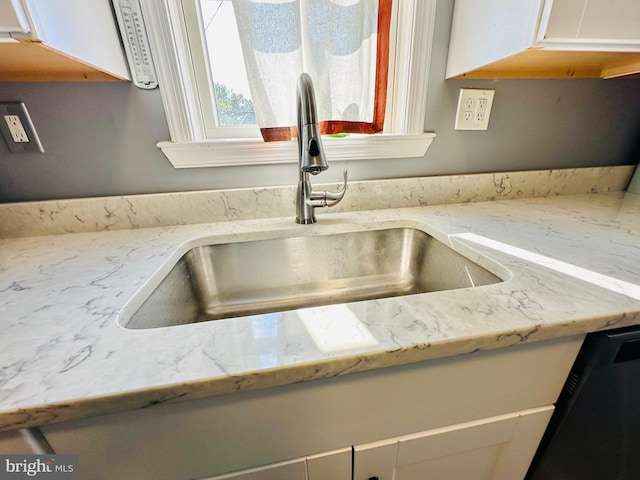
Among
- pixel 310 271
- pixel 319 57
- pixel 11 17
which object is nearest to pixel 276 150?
pixel 319 57

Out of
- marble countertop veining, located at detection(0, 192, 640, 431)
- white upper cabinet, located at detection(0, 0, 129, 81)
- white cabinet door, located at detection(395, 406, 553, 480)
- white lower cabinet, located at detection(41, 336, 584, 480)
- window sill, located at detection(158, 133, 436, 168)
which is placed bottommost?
white cabinet door, located at detection(395, 406, 553, 480)

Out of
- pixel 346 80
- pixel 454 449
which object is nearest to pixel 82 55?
pixel 346 80

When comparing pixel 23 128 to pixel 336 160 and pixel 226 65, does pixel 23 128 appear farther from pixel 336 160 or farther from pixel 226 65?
pixel 336 160

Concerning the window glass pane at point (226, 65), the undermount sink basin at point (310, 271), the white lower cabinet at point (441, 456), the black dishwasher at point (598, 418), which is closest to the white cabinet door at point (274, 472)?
the white lower cabinet at point (441, 456)

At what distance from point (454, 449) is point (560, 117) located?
3.80ft

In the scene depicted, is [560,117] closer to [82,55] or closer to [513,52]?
[513,52]

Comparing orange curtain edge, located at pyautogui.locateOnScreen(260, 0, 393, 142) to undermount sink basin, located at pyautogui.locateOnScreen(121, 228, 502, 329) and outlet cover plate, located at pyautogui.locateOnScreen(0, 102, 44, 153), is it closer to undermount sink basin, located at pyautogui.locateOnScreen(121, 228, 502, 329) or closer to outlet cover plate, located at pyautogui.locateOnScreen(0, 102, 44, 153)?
undermount sink basin, located at pyautogui.locateOnScreen(121, 228, 502, 329)

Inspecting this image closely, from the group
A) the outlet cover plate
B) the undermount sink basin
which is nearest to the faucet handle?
the undermount sink basin

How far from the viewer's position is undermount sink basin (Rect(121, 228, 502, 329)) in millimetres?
731

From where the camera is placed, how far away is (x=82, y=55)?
553 mm

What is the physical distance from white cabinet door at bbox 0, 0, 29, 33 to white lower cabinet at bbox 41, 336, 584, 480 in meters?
0.61

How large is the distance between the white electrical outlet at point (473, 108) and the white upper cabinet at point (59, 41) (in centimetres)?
102

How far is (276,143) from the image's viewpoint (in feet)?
2.68

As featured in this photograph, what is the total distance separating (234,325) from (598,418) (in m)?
0.68
